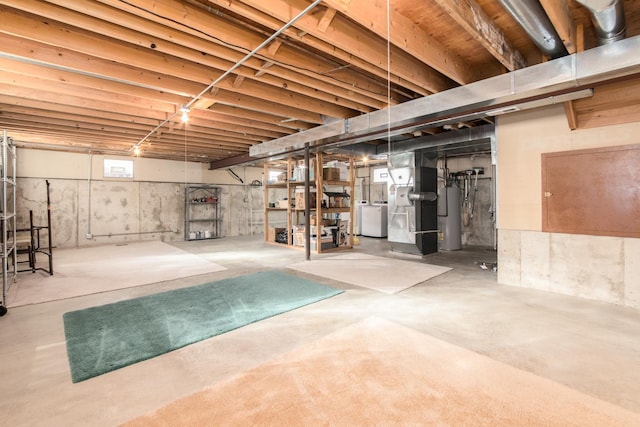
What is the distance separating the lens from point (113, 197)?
8445mm

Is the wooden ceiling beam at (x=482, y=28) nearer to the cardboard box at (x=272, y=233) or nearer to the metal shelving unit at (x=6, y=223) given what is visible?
the metal shelving unit at (x=6, y=223)

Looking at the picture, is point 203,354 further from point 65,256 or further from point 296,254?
point 65,256

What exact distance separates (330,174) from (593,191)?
4.76 m

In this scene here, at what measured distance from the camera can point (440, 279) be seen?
423 centimetres

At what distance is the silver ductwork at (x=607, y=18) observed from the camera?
72.1 inches

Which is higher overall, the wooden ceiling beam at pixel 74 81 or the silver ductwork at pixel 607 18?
the wooden ceiling beam at pixel 74 81

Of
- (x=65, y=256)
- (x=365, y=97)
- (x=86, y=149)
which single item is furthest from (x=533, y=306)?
(x=86, y=149)

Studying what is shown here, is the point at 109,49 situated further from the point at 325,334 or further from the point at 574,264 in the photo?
the point at 574,264

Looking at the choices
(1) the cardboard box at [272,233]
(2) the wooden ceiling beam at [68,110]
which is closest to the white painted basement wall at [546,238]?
(2) the wooden ceiling beam at [68,110]

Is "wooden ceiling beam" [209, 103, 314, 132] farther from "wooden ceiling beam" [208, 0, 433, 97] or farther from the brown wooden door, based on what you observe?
the brown wooden door

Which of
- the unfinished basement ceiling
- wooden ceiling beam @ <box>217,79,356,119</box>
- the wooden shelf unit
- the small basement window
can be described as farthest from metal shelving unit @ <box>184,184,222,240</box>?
wooden ceiling beam @ <box>217,79,356,119</box>

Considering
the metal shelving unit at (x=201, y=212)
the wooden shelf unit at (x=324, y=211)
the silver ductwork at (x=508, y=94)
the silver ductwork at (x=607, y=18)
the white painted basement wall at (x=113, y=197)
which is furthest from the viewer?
the metal shelving unit at (x=201, y=212)

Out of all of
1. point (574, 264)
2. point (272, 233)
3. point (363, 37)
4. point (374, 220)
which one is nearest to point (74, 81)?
point (363, 37)

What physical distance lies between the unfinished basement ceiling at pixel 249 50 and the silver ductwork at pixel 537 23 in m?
0.10
